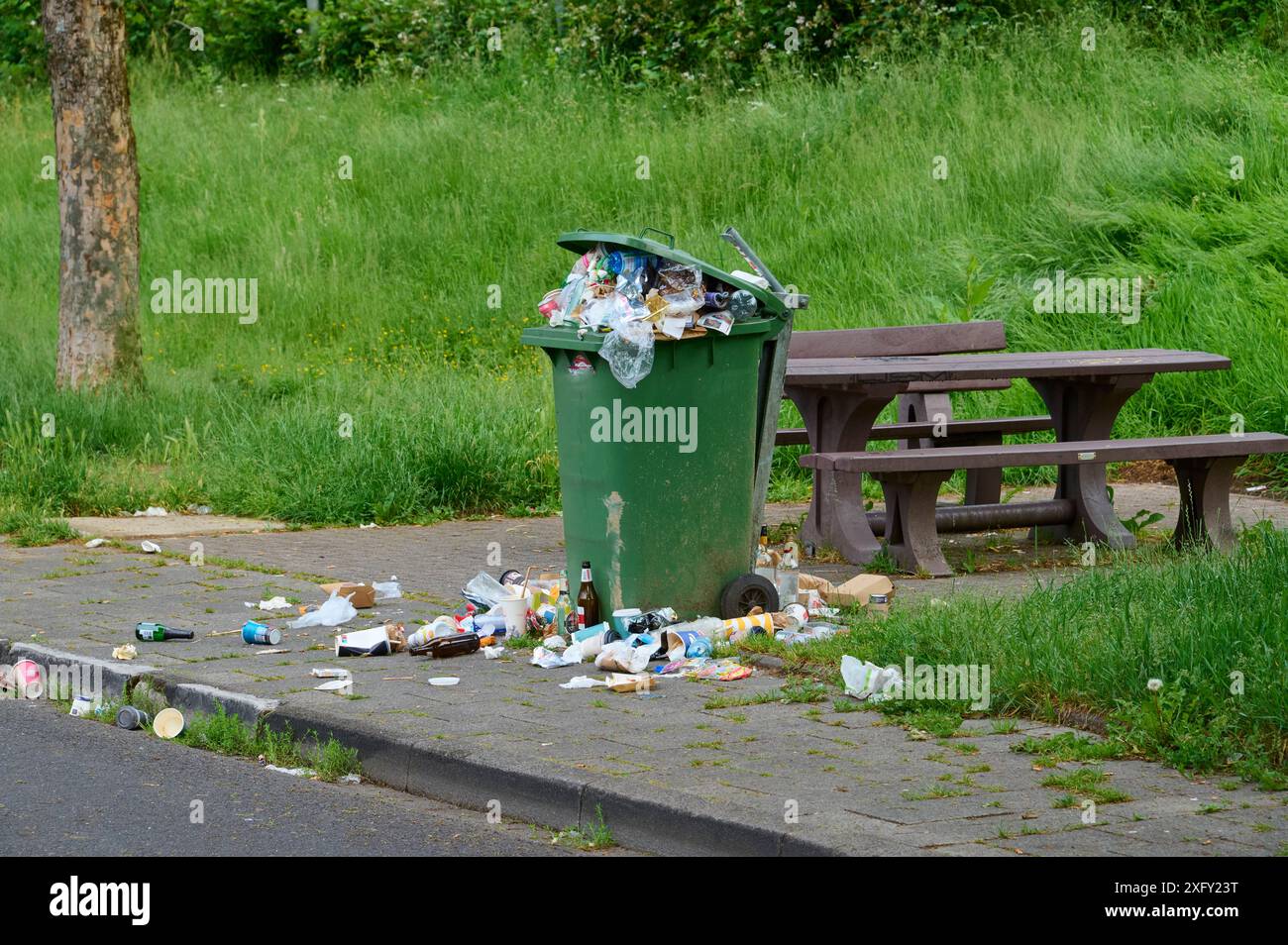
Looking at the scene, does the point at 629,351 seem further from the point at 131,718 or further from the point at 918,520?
the point at 918,520

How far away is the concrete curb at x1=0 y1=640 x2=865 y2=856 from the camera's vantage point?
4309 mm

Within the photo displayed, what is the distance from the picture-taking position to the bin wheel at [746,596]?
6.66 meters

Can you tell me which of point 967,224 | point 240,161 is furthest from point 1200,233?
point 240,161

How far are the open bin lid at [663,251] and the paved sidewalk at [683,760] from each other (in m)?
1.46

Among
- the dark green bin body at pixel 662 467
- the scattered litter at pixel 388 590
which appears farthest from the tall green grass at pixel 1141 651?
the scattered litter at pixel 388 590

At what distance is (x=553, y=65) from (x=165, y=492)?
12.5 metres

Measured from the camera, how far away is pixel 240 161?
20781 mm

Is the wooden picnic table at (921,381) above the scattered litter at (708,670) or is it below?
above

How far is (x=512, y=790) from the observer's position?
485 cm

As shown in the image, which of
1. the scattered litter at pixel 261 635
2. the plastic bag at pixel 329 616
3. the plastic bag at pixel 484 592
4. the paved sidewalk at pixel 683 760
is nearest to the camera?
the paved sidewalk at pixel 683 760

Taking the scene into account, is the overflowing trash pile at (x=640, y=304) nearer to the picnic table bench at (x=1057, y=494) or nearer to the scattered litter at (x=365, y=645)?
the scattered litter at (x=365, y=645)

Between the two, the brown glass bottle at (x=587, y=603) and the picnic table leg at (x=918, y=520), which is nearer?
the brown glass bottle at (x=587, y=603)

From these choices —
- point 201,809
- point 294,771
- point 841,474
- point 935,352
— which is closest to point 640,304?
point 294,771
